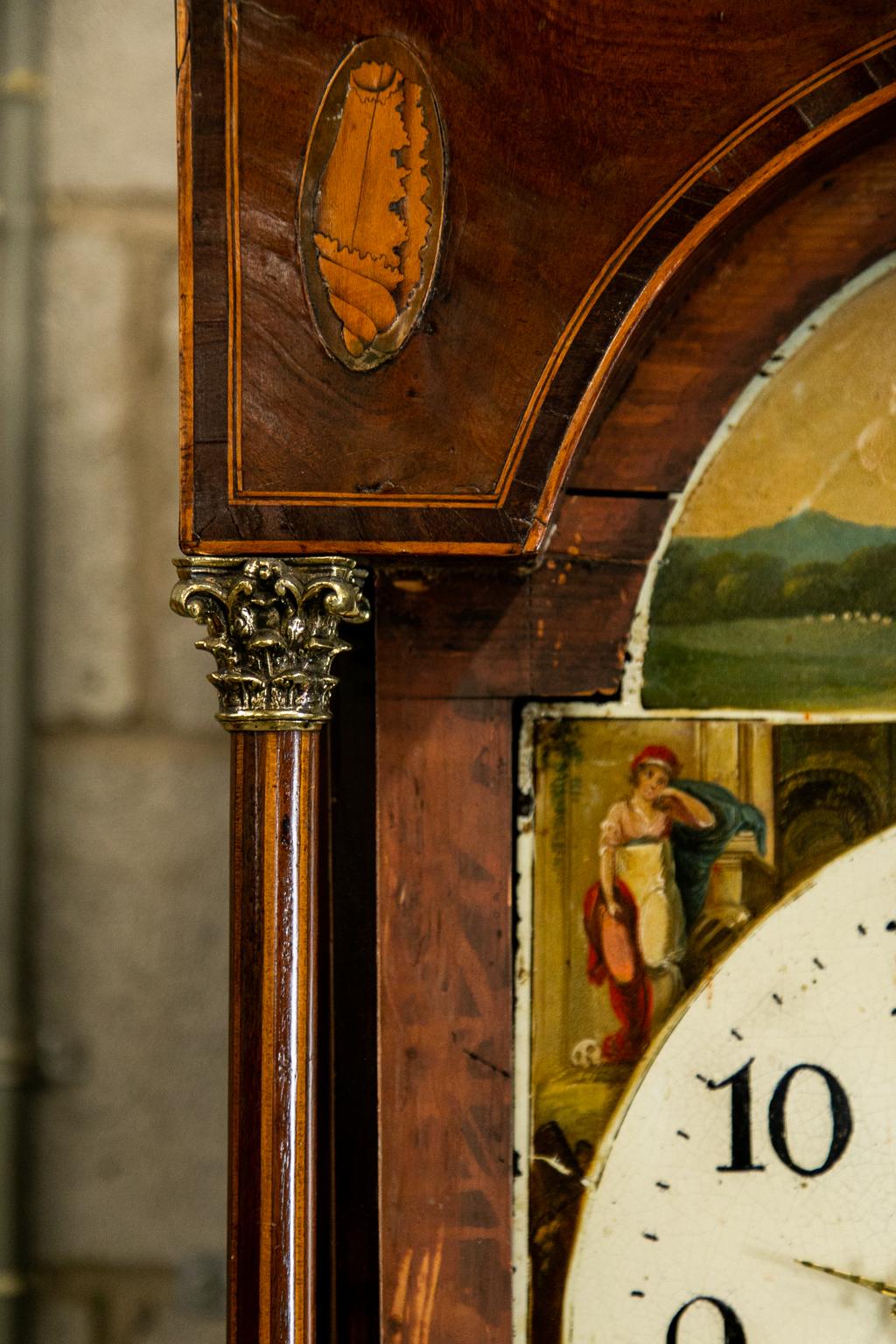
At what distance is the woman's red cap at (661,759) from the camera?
28.8 inches

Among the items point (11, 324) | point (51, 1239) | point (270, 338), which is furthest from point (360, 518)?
point (51, 1239)

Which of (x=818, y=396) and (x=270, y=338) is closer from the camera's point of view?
(x=270, y=338)

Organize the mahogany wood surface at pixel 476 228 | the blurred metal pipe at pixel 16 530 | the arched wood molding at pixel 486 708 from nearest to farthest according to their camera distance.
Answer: the mahogany wood surface at pixel 476 228
the arched wood molding at pixel 486 708
the blurred metal pipe at pixel 16 530

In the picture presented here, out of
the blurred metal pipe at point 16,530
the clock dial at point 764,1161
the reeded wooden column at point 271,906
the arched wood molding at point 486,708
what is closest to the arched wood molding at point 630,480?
the arched wood molding at point 486,708

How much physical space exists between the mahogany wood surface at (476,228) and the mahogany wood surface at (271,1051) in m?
0.15

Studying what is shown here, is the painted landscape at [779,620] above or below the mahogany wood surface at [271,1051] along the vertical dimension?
above

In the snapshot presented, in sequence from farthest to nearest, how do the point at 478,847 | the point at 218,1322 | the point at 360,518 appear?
1. the point at 218,1322
2. the point at 478,847
3. the point at 360,518

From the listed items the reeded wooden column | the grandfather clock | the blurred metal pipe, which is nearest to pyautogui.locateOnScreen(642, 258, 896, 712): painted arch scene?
the grandfather clock

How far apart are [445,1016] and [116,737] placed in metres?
0.41

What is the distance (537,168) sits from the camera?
0.61 meters

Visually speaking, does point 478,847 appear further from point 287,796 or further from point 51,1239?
point 51,1239

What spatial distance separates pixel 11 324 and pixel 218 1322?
866mm

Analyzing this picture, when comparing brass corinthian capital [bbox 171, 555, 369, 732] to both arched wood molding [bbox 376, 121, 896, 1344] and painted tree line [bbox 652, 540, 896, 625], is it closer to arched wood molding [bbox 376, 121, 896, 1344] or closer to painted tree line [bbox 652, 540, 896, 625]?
arched wood molding [bbox 376, 121, 896, 1344]

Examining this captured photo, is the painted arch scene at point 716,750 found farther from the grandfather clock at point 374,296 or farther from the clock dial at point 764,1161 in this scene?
the grandfather clock at point 374,296
